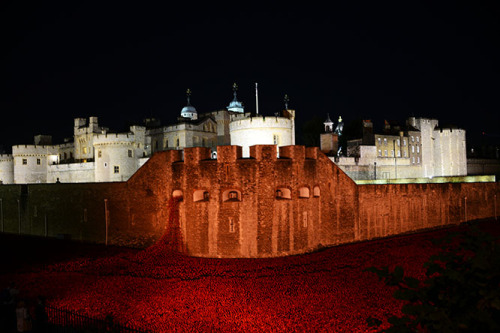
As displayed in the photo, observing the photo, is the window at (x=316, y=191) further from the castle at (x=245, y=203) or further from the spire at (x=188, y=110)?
the spire at (x=188, y=110)

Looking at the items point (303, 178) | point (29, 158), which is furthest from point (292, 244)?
point (29, 158)

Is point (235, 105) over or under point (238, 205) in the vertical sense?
over

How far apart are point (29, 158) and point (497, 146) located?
79.6 m

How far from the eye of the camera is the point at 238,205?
18.8 metres

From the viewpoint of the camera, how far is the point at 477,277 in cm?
394

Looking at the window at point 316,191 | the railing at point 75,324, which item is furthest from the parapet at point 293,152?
the railing at point 75,324

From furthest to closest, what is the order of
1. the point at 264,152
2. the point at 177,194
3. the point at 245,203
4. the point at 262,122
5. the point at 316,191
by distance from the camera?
1. the point at 262,122
2. the point at 316,191
3. the point at 177,194
4. the point at 264,152
5. the point at 245,203

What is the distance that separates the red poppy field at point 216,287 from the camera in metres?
12.1

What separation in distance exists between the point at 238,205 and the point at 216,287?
4.77m

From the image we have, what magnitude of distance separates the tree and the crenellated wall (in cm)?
1463

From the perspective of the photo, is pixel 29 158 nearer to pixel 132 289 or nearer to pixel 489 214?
pixel 132 289

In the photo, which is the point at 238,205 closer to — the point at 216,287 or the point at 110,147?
the point at 216,287

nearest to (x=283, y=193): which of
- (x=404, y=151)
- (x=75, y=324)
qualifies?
(x=75, y=324)

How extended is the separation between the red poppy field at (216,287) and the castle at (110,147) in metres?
14.8
